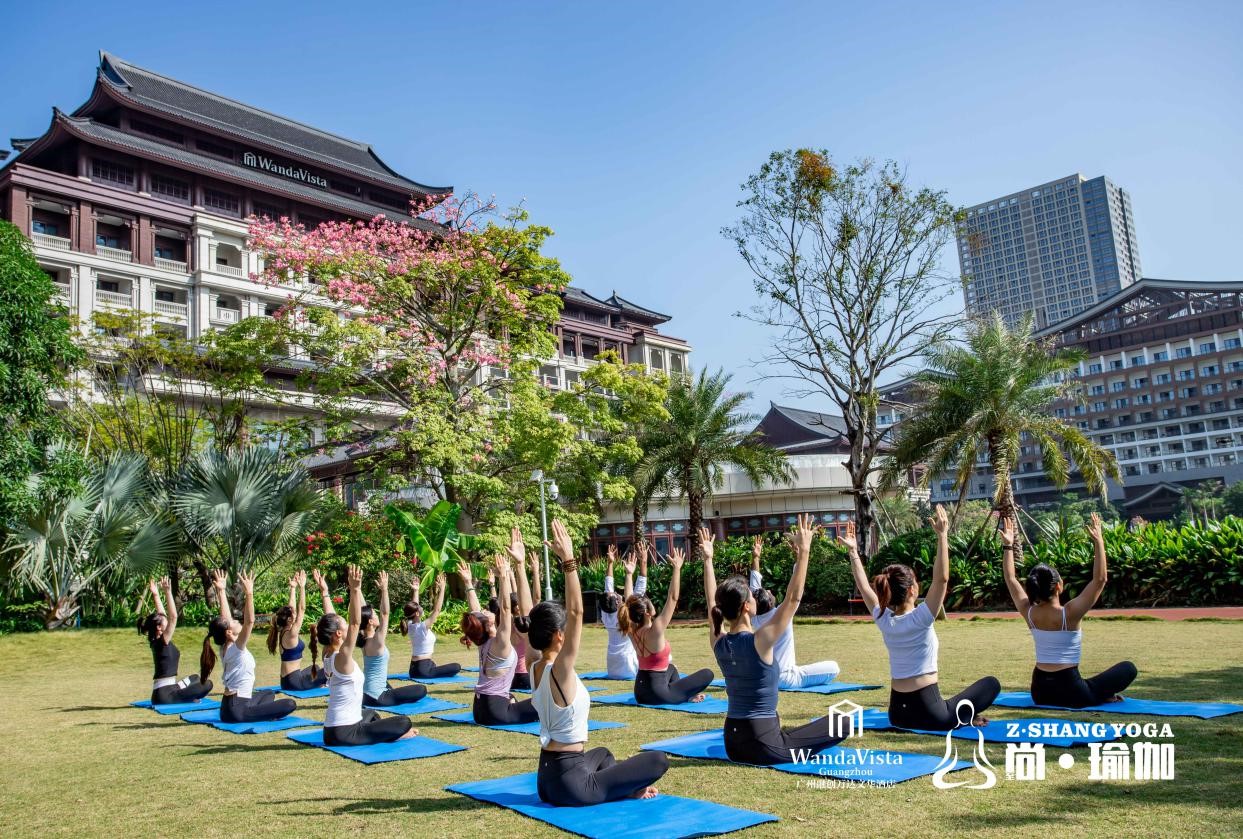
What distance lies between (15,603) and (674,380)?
20.2 meters

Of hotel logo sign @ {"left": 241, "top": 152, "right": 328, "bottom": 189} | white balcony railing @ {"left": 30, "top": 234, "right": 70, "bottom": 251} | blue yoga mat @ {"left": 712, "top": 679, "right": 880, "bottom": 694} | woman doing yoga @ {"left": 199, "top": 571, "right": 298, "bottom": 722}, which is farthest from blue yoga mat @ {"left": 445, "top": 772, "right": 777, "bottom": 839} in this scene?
hotel logo sign @ {"left": 241, "top": 152, "right": 328, "bottom": 189}

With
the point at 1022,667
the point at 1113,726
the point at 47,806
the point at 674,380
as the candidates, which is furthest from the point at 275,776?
the point at 674,380

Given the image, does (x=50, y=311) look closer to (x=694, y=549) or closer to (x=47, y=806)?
(x=47, y=806)

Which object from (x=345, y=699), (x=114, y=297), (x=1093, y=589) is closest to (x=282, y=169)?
(x=114, y=297)

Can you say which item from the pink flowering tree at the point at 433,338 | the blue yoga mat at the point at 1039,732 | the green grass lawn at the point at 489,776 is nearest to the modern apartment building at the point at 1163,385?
the pink flowering tree at the point at 433,338

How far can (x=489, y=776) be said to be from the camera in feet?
22.9

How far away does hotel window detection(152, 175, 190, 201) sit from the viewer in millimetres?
44844

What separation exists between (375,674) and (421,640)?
3003 millimetres

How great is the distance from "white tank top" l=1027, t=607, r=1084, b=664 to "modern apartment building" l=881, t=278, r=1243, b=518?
273ft

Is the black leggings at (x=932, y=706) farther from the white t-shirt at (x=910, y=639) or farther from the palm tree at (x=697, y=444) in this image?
the palm tree at (x=697, y=444)

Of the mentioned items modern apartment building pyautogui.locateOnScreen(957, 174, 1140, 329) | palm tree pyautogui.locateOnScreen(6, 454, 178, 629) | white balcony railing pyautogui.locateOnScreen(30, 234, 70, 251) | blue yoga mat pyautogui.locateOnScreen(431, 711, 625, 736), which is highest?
modern apartment building pyautogui.locateOnScreen(957, 174, 1140, 329)

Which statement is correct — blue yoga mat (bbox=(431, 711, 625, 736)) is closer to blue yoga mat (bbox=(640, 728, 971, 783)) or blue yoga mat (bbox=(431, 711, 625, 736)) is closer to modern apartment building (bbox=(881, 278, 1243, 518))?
blue yoga mat (bbox=(640, 728, 971, 783))

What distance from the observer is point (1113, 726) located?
278 inches

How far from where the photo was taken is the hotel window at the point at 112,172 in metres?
42.6
